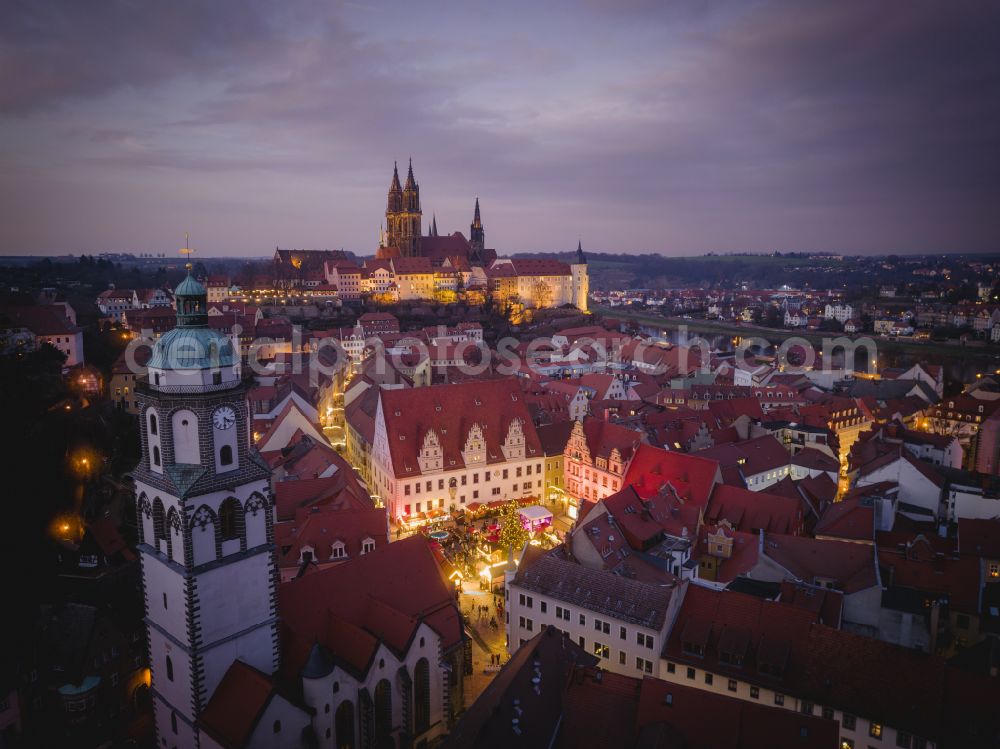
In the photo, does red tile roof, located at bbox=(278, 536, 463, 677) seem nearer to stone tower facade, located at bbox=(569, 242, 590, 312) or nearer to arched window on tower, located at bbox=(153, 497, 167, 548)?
arched window on tower, located at bbox=(153, 497, 167, 548)

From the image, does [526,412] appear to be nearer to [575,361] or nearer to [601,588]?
[601,588]

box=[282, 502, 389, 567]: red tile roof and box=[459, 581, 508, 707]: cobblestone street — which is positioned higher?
box=[282, 502, 389, 567]: red tile roof

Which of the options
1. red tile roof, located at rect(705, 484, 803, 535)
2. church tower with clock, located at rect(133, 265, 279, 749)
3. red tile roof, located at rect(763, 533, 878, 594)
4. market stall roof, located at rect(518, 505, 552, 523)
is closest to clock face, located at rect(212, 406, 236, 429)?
church tower with clock, located at rect(133, 265, 279, 749)

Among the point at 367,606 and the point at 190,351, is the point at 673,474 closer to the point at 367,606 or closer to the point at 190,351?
the point at 367,606

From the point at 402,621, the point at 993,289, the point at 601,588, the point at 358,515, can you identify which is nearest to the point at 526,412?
the point at 358,515

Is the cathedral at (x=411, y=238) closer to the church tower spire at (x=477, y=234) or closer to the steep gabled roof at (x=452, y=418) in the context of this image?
the church tower spire at (x=477, y=234)

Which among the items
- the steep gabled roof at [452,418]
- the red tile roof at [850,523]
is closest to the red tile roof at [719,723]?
the red tile roof at [850,523]

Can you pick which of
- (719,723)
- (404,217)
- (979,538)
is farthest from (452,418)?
(404,217)
